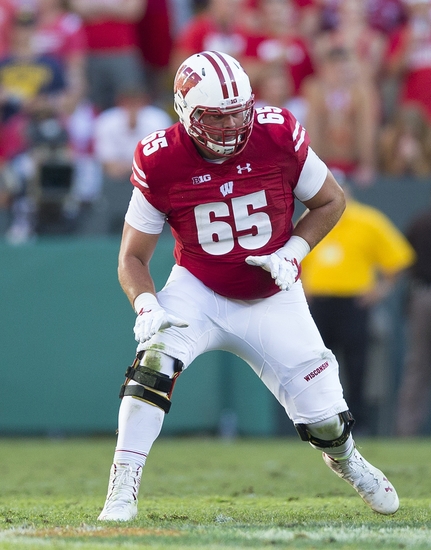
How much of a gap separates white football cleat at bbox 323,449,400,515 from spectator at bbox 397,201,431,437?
4.93 metres

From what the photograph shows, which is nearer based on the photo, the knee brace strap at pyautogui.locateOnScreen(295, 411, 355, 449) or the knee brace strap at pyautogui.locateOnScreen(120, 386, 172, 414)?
the knee brace strap at pyautogui.locateOnScreen(120, 386, 172, 414)

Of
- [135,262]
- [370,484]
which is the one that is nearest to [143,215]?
[135,262]

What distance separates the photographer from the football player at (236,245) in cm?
437

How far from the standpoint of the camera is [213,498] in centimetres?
535

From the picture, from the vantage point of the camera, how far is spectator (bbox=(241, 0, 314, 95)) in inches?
414

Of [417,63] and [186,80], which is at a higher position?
[417,63]

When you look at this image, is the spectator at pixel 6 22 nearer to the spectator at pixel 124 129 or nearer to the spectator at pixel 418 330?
the spectator at pixel 124 129

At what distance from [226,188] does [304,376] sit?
88 centimetres

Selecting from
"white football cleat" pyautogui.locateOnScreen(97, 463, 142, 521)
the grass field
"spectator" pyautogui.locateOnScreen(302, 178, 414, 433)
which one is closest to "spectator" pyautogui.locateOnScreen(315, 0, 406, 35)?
"spectator" pyautogui.locateOnScreen(302, 178, 414, 433)

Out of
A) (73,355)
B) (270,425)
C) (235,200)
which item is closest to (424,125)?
(270,425)

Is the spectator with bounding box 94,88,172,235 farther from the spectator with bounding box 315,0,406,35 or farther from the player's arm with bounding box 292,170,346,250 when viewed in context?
the player's arm with bounding box 292,170,346,250

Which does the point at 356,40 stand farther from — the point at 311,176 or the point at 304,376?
the point at 304,376

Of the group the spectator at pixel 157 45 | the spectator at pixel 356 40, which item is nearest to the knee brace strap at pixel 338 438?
the spectator at pixel 356 40

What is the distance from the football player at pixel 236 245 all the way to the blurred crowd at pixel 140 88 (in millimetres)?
4627
